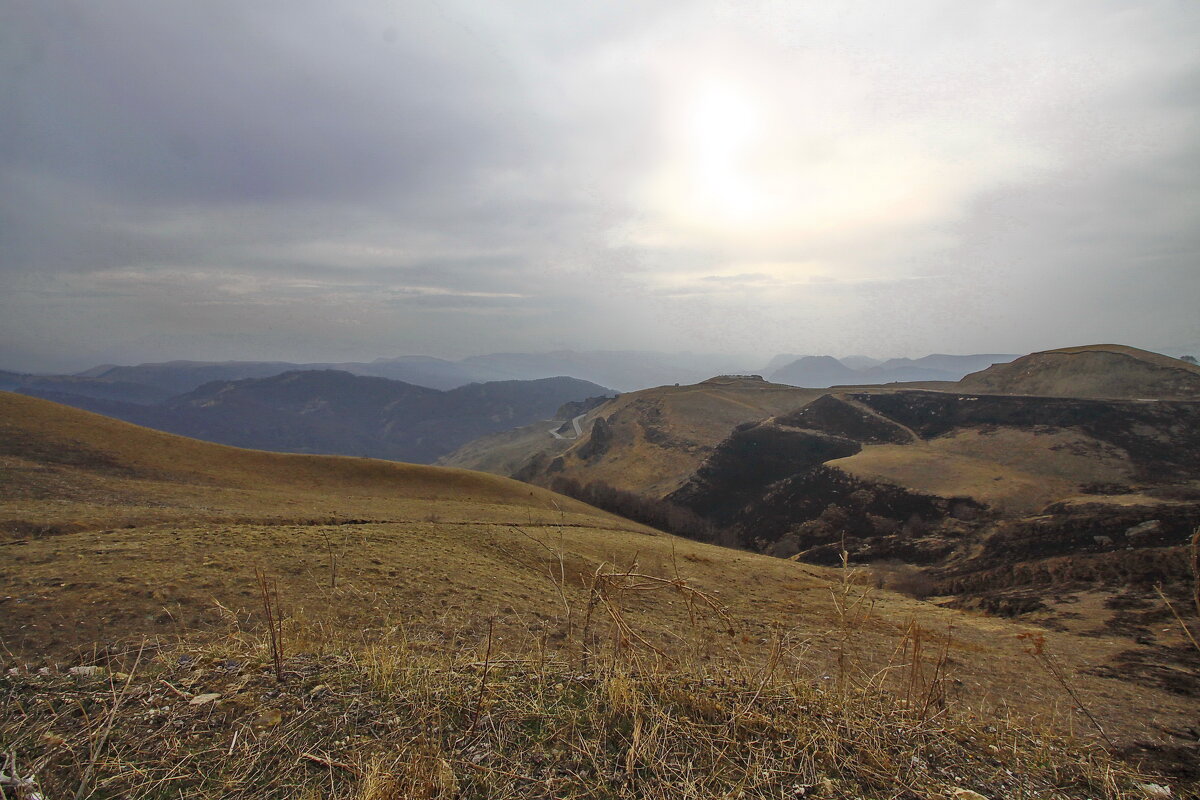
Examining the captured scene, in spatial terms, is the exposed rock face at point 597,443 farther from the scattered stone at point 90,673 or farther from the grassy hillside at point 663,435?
the scattered stone at point 90,673

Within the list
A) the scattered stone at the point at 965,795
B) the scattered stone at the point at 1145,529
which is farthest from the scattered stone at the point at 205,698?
the scattered stone at the point at 1145,529

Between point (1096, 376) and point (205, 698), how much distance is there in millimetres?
76758

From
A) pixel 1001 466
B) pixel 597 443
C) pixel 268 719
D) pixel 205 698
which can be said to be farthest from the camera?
pixel 597 443

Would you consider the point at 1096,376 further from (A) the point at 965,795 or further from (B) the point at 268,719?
(B) the point at 268,719

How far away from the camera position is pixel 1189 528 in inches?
947

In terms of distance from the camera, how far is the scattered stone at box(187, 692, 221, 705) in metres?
2.86

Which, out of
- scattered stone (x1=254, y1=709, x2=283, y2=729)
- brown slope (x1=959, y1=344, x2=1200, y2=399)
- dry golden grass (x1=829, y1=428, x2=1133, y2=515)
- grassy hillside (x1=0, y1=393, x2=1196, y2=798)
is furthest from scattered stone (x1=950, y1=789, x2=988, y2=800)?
brown slope (x1=959, y1=344, x2=1200, y2=399)

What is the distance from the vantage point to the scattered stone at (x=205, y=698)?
2861mm

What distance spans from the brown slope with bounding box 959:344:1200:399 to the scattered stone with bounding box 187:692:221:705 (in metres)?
71.0

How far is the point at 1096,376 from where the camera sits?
55750 mm

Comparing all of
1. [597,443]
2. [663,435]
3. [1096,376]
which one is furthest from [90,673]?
[1096,376]

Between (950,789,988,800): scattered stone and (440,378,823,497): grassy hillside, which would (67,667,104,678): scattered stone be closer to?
(950,789,988,800): scattered stone

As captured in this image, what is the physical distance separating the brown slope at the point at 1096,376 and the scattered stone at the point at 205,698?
71.0 metres

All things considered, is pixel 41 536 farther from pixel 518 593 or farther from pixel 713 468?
pixel 713 468
